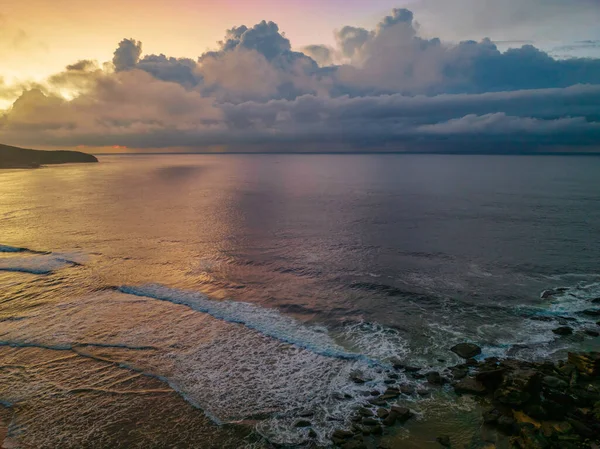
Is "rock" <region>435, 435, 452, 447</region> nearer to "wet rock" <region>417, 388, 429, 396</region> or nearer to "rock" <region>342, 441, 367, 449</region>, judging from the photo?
"wet rock" <region>417, 388, 429, 396</region>

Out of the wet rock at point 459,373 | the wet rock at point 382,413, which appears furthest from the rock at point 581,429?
the wet rock at point 382,413

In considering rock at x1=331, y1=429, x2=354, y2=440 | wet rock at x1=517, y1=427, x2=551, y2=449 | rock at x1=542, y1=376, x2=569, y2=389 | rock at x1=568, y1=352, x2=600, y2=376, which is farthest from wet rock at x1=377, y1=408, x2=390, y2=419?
rock at x1=568, y1=352, x2=600, y2=376

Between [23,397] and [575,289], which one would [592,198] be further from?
[23,397]

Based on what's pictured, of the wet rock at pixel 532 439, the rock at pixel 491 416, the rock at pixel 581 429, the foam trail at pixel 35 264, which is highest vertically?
the foam trail at pixel 35 264

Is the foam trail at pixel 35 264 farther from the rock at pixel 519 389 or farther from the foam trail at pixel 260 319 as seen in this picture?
the rock at pixel 519 389

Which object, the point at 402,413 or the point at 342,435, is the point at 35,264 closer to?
the point at 342,435

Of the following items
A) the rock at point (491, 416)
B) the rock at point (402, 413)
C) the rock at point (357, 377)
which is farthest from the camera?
the rock at point (357, 377)

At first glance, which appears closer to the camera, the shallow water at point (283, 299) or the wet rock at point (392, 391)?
the wet rock at point (392, 391)

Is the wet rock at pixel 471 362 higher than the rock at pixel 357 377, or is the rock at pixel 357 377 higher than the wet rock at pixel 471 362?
the wet rock at pixel 471 362
